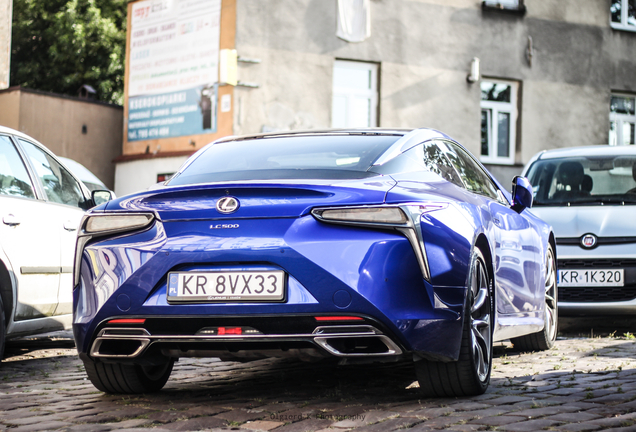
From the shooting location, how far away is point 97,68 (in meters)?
28.0

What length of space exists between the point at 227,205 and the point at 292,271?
18.1 inches

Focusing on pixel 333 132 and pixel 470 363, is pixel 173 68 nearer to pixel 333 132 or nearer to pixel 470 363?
pixel 333 132

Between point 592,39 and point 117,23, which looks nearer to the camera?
point 592,39

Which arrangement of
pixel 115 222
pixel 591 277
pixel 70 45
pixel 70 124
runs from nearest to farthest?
1. pixel 115 222
2. pixel 591 277
3. pixel 70 124
4. pixel 70 45

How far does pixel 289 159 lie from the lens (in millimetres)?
4715

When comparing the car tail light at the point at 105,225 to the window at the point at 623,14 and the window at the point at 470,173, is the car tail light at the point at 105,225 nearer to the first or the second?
the window at the point at 470,173

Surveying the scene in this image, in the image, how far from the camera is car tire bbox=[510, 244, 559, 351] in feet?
21.9

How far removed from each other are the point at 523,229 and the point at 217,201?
264 cm

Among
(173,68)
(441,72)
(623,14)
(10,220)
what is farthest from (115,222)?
(623,14)

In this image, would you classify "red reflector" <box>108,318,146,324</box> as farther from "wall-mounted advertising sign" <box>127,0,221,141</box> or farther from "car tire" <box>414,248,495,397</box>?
"wall-mounted advertising sign" <box>127,0,221,141</box>

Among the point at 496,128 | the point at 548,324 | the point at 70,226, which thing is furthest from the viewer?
the point at 496,128

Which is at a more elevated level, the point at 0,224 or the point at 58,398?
the point at 0,224

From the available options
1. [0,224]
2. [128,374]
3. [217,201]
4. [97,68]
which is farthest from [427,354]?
[97,68]

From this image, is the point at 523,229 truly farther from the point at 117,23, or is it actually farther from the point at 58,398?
the point at 117,23
